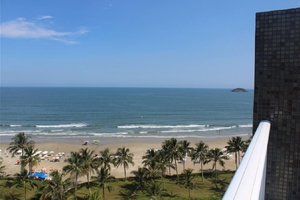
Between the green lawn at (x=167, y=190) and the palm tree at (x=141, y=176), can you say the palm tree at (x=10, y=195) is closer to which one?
the green lawn at (x=167, y=190)

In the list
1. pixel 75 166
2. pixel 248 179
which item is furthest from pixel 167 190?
pixel 248 179

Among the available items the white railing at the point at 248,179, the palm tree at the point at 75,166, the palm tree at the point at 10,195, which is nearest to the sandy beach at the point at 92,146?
the palm tree at the point at 10,195

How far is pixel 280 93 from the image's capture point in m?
7.93

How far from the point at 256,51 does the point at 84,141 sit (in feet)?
149

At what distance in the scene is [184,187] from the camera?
24.0 metres

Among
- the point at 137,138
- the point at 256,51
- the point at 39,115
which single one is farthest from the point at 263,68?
the point at 39,115

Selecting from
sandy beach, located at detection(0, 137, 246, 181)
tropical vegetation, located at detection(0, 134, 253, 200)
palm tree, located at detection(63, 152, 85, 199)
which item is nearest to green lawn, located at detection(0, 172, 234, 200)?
tropical vegetation, located at detection(0, 134, 253, 200)

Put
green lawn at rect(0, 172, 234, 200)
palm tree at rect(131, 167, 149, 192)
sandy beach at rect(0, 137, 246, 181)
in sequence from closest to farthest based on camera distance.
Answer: green lawn at rect(0, 172, 234, 200) → palm tree at rect(131, 167, 149, 192) → sandy beach at rect(0, 137, 246, 181)

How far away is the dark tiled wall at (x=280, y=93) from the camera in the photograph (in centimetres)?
762

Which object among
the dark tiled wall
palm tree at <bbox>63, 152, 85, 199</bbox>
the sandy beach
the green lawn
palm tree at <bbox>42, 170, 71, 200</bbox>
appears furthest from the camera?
the sandy beach

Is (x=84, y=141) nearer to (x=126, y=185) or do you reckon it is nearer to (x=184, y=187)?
(x=126, y=185)

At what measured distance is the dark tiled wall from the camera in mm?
7621

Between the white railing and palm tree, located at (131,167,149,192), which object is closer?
the white railing

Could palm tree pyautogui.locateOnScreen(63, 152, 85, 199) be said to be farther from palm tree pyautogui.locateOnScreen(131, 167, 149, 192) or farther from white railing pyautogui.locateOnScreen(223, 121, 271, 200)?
white railing pyautogui.locateOnScreen(223, 121, 271, 200)
